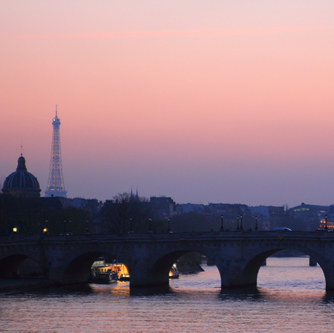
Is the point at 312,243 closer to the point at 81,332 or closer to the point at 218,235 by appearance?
the point at 218,235

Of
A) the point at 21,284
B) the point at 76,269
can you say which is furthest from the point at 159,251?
the point at 21,284

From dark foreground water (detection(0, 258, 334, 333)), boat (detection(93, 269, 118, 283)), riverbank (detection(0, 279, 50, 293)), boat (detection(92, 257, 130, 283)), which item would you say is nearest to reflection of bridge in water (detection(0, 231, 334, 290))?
riverbank (detection(0, 279, 50, 293))

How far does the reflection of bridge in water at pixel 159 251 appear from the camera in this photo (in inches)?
3509

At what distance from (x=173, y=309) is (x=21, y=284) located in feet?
88.3

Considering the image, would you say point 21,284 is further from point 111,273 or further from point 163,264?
point 111,273

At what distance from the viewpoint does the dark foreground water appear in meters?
67.0

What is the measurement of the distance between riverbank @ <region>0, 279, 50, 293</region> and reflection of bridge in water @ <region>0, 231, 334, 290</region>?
1.62 metres

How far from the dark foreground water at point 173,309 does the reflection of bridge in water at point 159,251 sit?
8.97 feet

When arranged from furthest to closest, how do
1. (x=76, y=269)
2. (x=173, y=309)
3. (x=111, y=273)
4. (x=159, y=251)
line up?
(x=111, y=273) → (x=76, y=269) → (x=159, y=251) → (x=173, y=309)

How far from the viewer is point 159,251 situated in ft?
315

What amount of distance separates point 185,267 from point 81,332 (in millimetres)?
78476

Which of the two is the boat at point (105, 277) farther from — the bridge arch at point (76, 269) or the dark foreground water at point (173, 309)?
the dark foreground water at point (173, 309)

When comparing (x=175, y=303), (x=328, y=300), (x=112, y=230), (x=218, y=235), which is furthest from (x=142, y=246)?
(x=112, y=230)

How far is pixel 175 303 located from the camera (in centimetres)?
8225
